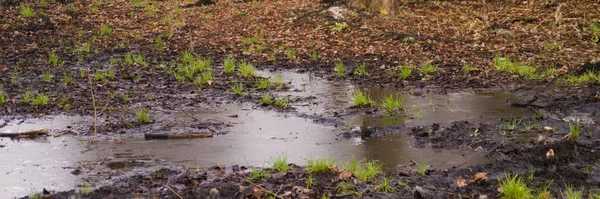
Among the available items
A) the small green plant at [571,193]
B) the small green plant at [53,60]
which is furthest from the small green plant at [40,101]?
the small green plant at [571,193]

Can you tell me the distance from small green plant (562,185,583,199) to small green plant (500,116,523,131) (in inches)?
81.4

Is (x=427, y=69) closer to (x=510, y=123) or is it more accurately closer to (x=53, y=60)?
(x=510, y=123)

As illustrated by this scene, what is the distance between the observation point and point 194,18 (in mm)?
18484

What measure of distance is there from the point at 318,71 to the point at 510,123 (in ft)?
15.4

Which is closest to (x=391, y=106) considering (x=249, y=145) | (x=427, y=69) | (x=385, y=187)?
(x=249, y=145)

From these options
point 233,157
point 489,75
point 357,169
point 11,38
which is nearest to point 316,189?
point 357,169

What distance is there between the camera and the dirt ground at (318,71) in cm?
538

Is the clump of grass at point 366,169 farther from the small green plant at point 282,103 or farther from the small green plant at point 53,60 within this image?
the small green plant at point 53,60

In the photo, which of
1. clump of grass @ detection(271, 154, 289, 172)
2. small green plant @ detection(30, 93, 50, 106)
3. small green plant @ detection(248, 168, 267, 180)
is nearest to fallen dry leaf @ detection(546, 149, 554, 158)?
clump of grass @ detection(271, 154, 289, 172)

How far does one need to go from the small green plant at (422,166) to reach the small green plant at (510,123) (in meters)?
1.50

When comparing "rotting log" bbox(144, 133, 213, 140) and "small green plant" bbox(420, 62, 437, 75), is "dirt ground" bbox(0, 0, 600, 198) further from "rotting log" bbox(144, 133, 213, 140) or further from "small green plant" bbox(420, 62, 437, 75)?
"rotting log" bbox(144, 133, 213, 140)

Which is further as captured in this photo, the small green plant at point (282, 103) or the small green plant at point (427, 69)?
the small green plant at point (427, 69)

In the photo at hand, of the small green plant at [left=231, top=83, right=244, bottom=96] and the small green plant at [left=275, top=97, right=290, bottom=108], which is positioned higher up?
the small green plant at [left=275, top=97, right=290, bottom=108]

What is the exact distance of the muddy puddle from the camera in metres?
6.05
